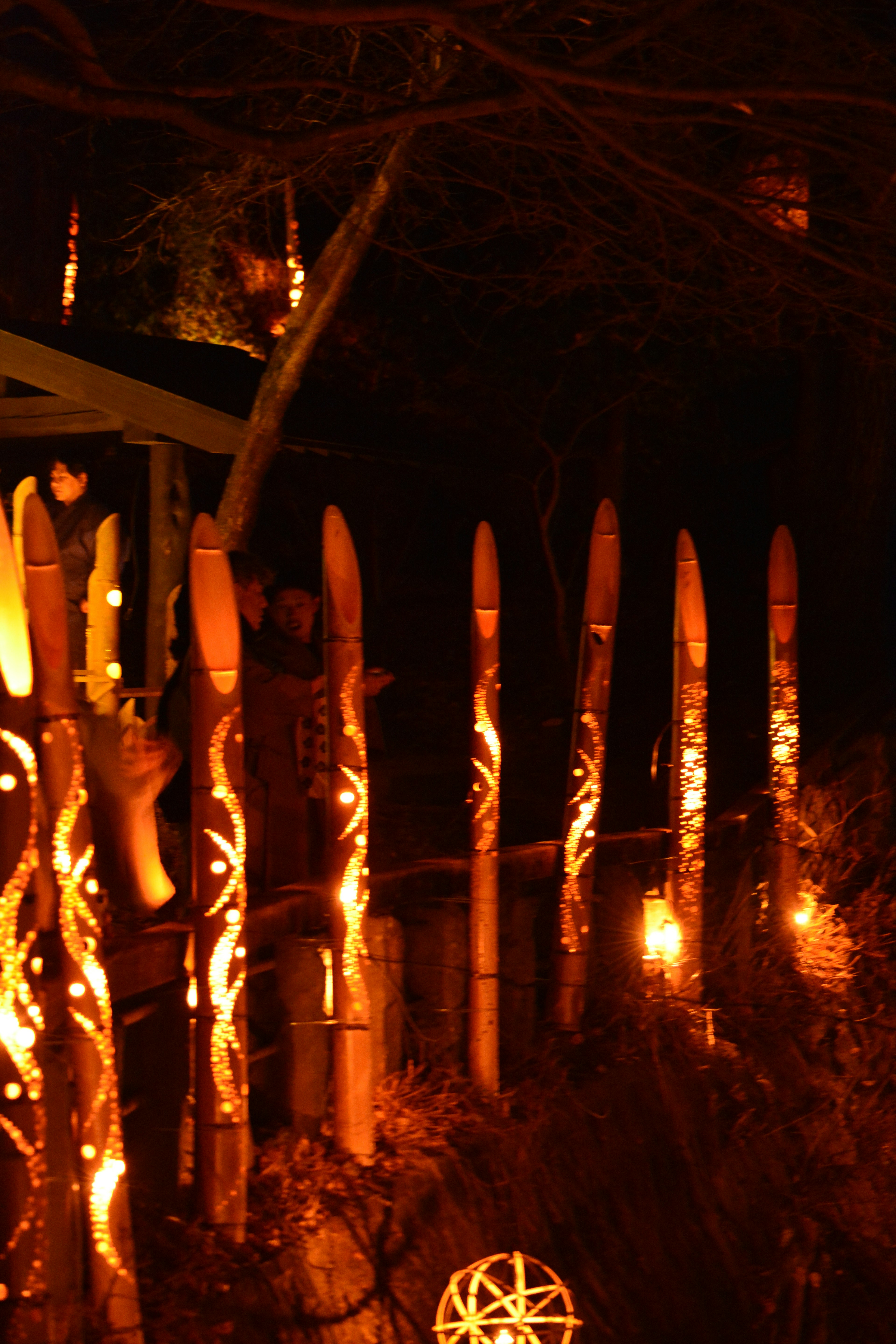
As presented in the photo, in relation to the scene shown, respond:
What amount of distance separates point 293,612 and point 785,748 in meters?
2.36

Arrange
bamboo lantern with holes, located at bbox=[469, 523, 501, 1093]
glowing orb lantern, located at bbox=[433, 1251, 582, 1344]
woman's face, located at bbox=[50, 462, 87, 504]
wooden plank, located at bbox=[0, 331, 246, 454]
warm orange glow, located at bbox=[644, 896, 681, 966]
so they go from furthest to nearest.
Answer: wooden plank, located at bbox=[0, 331, 246, 454]
woman's face, located at bbox=[50, 462, 87, 504]
warm orange glow, located at bbox=[644, 896, 681, 966]
bamboo lantern with holes, located at bbox=[469, 523, 501, 1093]
glowing orb lantern, located at bbox=[433, 1251, 582, 1344]

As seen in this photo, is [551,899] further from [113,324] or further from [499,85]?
[113,324]

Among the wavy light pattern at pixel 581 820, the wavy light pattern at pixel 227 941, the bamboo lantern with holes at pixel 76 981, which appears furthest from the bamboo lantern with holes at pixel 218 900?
the wavy light pattern at pixel 581 820

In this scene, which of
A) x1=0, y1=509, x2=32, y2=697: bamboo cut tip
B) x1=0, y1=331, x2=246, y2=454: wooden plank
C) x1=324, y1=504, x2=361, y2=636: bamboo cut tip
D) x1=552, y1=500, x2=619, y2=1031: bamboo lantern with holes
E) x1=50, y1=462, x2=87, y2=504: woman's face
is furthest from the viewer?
x1=0, y1=331, x2=246, y2=454: wooden plank

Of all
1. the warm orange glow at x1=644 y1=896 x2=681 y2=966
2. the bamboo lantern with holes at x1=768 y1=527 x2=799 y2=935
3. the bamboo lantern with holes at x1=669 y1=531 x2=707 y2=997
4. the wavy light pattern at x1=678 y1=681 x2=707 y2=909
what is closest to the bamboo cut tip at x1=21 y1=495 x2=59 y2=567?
the bamboo lantern with holes at x1=669 y1=531 x2=707 y2=997

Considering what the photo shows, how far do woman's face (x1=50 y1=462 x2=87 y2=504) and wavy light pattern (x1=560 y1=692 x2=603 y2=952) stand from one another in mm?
3124

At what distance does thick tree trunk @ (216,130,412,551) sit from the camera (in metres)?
7.11

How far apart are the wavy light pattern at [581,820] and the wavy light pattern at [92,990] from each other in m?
2.00

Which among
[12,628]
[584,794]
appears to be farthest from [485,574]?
[12,628]

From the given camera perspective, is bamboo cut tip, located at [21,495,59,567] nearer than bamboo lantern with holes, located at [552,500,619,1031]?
Yes

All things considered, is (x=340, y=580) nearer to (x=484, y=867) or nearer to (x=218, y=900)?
(x=218, y=900)

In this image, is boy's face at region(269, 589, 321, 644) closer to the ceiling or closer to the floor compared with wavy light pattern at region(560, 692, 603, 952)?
closer to the ceiling

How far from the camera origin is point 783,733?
5.64 m

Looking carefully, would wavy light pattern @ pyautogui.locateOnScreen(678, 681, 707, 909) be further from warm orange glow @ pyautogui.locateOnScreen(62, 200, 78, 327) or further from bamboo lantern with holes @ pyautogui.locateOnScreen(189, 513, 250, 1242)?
warm orange glow @ pyautogui.locateOnScreen(62, 200, 78, 327)
